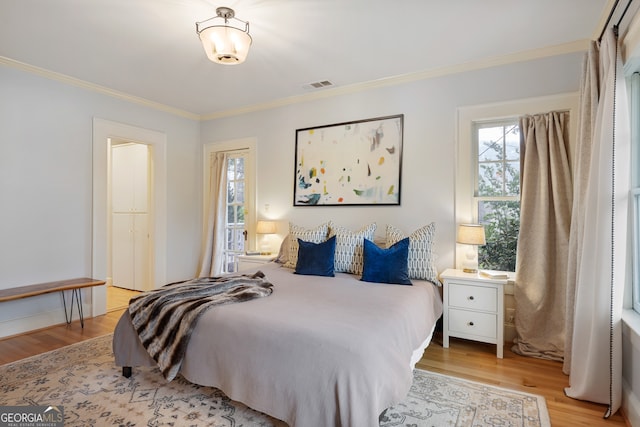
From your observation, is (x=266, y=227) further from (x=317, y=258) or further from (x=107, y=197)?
(x=107, y=197)

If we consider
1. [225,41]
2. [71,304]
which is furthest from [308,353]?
[71,304]

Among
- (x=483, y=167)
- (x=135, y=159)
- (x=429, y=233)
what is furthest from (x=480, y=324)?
(x=135, y=159)

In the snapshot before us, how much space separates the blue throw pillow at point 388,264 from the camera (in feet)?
9.18

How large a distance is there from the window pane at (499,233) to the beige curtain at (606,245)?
98 cm

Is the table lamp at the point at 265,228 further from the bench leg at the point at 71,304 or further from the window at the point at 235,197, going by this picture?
the bench leg at the point at 71,304

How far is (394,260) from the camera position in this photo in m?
2.86

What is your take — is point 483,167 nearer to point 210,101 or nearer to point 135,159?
point 210,101

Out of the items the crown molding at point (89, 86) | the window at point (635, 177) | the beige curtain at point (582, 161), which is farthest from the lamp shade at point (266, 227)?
the window at point (635, 177)

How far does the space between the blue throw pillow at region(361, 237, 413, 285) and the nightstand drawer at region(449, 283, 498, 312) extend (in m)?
0.48

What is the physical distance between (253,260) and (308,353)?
2.60 meters

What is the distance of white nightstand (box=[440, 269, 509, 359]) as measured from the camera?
277 centimetres

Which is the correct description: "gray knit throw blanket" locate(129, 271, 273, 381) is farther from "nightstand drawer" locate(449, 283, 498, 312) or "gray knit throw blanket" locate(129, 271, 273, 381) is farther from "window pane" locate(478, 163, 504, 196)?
"window pane" locate(478, 163, 504, 196)

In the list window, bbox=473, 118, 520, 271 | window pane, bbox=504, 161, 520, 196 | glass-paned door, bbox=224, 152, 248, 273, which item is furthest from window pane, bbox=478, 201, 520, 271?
glass-paned door, bbox=224, 152, 248, 273

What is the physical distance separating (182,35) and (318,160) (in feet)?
6.30
